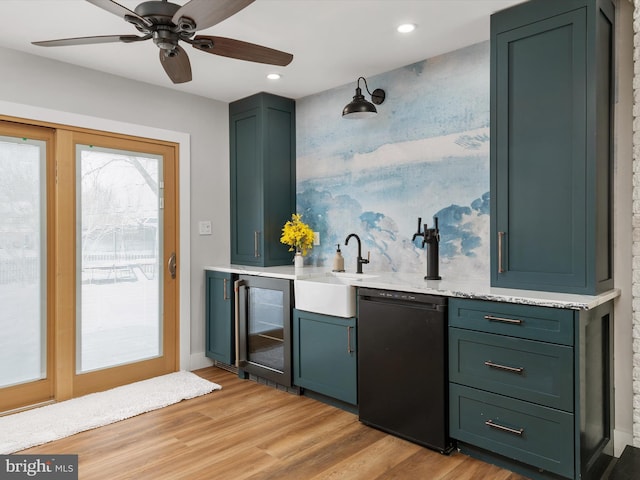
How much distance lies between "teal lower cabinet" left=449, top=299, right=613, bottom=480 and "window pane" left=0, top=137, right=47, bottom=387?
2.90m

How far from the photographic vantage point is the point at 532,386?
2.16 m

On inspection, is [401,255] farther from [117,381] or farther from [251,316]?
[117,381]

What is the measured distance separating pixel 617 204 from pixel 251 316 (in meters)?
2.73

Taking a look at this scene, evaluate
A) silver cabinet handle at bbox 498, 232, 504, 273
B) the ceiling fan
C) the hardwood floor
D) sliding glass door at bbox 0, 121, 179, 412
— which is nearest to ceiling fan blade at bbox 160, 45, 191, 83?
the ceiling fan

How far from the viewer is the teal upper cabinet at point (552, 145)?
222 cm

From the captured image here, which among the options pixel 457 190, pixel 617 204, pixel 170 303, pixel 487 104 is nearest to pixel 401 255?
pixel 457 190

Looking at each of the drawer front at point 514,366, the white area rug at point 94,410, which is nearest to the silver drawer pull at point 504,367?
the drawer front at point 514,366

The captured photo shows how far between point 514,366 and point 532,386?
0.39 feet

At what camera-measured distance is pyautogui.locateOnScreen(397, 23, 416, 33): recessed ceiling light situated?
2.70 metres

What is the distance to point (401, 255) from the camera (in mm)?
3420

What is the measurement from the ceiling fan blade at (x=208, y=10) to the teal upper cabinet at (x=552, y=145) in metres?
1.58

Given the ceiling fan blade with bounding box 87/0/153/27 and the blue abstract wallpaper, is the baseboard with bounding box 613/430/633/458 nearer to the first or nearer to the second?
the blue abstract wallpaper

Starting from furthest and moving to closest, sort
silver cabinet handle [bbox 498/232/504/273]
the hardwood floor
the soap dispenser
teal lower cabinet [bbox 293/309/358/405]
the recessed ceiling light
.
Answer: the soap dispenser → teal lower cabinet [bbox 293/309/358/405] → the recessed ceiling light → silver cabinet handle [bbox 498/232/504/273] → the hardwood floor

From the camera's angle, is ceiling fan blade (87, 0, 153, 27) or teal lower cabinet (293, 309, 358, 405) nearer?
ceiling fan blade (87, 0, 153, 27)
